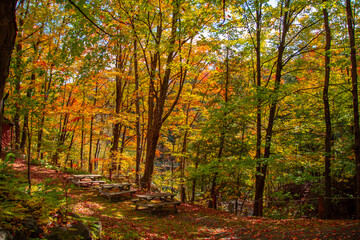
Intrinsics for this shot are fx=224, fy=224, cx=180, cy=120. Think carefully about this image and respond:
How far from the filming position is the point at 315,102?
1057cm

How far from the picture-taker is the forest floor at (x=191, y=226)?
211 inches

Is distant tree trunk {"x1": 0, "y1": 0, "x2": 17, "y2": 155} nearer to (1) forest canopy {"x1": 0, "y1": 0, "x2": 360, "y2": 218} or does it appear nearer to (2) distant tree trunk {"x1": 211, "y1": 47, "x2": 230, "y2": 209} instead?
(1) forest canopy {"x1": 0, "y1": 0, "x2": 360, "y2": 218}

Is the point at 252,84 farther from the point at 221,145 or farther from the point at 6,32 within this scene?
the point at 6,32

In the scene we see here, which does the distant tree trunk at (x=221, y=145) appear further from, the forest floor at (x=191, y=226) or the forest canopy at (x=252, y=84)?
the forest floor at (x=191, y=226)

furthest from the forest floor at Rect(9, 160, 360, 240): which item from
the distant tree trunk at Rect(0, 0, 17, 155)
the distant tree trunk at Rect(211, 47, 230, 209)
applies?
the distant tree trunk at Rect(0, 0, 17, 155)

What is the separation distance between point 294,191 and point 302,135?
20.7 feet

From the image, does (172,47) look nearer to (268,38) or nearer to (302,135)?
(268,38)

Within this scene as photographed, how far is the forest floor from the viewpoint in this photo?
17.6 feet

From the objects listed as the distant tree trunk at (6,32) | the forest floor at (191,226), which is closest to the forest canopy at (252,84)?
the forest floor at (191,226)

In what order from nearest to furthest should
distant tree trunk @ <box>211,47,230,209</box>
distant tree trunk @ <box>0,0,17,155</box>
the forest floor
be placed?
distant tree trunk @ <box>0,0,17,155</box>
the forest floor
distant tree trunk @ <box>211,47,230,209</box>

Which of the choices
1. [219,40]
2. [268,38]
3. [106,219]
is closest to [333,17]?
[268,38]

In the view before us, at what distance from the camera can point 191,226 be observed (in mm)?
7172

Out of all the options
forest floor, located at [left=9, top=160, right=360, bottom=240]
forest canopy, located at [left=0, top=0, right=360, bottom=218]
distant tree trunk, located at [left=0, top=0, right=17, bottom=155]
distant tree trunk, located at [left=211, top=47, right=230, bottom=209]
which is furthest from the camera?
distant tree trunk, located at [left=211, top=47, right=230, bottom=209]

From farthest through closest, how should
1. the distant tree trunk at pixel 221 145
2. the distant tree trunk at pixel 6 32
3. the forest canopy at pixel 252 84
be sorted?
the distant tree trunk at pixel 221 145, the forest canopy at pixel 252 84, the distant tree trunk at pixel 6 32
